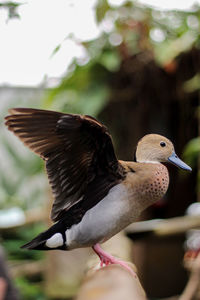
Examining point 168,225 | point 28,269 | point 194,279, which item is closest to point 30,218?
point 28,269

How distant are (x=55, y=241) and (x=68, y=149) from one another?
2.7 inches

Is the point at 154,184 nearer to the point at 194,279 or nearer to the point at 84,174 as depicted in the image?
the point at 84,174

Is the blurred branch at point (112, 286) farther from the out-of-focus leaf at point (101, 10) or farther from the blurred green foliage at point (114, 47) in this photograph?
the blurred green foliage at point (114, 47)

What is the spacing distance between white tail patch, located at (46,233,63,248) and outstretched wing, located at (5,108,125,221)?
0.04 ft

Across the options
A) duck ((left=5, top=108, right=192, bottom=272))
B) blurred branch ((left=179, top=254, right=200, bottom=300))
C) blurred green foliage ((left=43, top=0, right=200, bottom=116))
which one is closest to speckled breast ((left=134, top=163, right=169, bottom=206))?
duck ((left=5, top=108, right=192, bottom=272))

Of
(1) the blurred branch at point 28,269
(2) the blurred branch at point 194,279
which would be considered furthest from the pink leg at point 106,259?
(1) the blurred branch at point 28,269

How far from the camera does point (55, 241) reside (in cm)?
36


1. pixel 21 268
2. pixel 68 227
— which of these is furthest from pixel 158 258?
pixel 68 227

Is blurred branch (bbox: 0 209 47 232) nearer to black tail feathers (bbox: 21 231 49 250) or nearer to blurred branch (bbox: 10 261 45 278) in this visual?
blurred branch (bbox: 10 261 45 278)

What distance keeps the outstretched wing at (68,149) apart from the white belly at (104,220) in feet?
0.05

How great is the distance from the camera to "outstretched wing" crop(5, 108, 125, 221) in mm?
363

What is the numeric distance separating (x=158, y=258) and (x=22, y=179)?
1.04 m

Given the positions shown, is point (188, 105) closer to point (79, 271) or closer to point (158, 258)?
point (79, 271)

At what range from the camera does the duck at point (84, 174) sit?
1.19 ft
